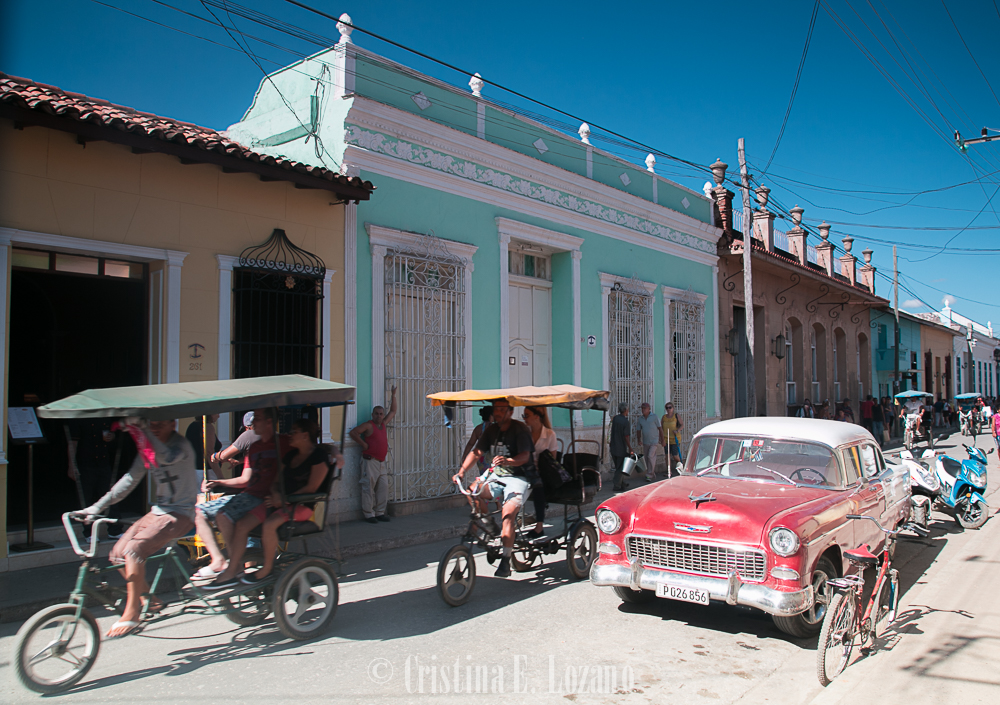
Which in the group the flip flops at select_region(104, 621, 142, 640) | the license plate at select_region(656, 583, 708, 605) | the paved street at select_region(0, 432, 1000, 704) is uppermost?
the license plate at select_region(656, 583, 708, 605)

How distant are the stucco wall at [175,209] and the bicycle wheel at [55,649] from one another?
3168 mm

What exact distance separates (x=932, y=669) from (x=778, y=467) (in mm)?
2025

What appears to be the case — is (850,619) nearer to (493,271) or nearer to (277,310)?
(277,310)

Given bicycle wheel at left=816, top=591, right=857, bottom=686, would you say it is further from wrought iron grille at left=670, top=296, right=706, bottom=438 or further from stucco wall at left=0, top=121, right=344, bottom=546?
wrought iron grille at left=670, top=296, right=706, bottom=438

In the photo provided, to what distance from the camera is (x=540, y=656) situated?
4926mm

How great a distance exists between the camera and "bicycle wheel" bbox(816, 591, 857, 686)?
13.8 ft

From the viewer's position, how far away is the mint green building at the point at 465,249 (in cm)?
1034

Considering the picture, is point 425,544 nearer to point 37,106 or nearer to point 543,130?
point 37,106

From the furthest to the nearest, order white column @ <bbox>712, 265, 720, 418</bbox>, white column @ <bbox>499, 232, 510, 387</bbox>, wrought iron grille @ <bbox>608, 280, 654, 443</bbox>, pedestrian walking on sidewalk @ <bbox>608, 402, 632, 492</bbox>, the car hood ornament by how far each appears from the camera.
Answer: white column @ <bbox>712, 265, 720, 418</bbox>
wrought iron grille @ <bbox>608, 280, 654, 443</bbox>
pedestrian walking on sidewalk @ <bbox>608, 402, 632, 492</bbox>
white column @ <bbox>499, 232, 510, 387</bbox>
the car hood ornament

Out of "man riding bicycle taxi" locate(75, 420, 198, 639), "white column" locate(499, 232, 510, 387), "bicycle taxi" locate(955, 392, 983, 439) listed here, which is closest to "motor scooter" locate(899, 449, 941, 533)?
"white column" locate(499, 232, 510, 387)

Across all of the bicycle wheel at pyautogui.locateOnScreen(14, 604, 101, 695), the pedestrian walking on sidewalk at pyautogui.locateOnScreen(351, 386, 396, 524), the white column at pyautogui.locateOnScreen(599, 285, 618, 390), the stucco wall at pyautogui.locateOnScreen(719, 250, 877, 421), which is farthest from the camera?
the stucco wall at pyautogui.locateOnScreen(719, 250, 877, 421)

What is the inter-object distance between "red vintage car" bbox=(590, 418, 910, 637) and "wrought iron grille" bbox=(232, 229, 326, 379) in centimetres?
500

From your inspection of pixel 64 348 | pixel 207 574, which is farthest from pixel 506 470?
pixel 64 348

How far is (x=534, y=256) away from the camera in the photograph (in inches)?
551
